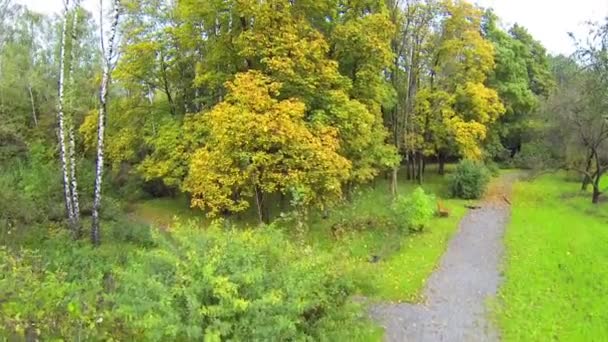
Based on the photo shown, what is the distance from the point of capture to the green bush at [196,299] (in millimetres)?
5566

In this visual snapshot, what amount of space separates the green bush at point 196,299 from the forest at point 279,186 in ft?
0.11

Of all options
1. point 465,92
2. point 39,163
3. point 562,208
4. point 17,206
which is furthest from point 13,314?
point 465,92

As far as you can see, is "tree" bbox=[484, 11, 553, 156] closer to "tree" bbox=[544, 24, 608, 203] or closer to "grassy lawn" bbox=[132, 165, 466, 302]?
"tree" bbox=[544, 24, 608, 203]

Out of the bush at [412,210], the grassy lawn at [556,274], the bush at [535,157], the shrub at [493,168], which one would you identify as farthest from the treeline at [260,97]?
the grassy lawn at [556,274]

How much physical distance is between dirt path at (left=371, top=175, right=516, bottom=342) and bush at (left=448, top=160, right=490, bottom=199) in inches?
245

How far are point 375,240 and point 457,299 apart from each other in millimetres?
4981

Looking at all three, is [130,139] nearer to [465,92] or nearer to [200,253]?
[200,253]

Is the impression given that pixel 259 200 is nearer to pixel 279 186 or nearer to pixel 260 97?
pixel 279 186

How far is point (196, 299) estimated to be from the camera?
223 inches

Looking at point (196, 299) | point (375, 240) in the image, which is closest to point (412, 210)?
point (375, 240)

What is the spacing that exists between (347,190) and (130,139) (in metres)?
9.08

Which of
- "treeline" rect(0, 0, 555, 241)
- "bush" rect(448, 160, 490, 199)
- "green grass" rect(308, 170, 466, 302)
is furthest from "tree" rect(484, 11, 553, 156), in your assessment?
"green grass" rect(308, 170, 466, 302)

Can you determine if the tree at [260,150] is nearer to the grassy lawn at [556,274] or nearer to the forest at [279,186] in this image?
the forest at [279,186]

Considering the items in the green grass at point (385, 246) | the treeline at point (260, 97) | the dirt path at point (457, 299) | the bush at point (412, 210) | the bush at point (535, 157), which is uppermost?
the treeline at point (260, 97)
